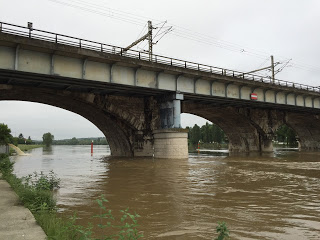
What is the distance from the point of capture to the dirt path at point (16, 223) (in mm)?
Answer: 4472

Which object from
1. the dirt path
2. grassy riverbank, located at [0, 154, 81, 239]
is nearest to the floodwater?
grassy riverbank, located at [0, 154, 81, 239]

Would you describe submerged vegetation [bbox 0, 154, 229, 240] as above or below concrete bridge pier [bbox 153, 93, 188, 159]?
below

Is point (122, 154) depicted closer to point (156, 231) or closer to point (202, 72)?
point (202, 72)

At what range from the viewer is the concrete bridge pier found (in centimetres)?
2758

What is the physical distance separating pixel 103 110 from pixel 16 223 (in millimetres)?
24880

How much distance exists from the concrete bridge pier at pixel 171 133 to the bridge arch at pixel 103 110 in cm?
238

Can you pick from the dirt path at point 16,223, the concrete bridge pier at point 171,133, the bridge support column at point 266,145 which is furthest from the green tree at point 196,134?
the dirt path at point 16,223

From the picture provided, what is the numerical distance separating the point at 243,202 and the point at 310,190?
392 centimetres

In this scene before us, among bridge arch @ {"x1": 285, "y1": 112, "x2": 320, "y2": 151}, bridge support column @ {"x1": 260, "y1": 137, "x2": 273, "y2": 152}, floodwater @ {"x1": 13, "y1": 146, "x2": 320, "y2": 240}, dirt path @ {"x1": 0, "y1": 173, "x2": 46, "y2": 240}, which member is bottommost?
floodwater @ {"x1": 13, "y1": 146, "x2": 320, "y2": 240}

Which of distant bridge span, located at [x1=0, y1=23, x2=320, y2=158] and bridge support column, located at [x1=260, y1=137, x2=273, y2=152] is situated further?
bridge support column, located at [x1=260, y1=137, x2=273, y2=152]

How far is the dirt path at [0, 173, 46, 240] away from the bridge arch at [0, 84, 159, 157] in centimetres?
2152

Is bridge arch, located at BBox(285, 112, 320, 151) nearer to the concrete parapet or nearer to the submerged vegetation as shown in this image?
the concrete parapet

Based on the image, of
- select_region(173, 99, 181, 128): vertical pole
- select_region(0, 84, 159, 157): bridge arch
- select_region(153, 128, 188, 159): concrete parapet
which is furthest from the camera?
select_region(173, 99, 181, 128): vertical pole

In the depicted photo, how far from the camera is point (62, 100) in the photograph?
29141mm
